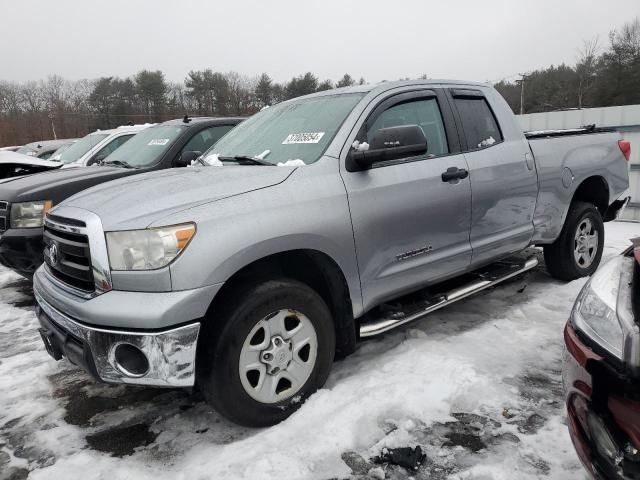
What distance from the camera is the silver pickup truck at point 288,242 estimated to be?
223cm

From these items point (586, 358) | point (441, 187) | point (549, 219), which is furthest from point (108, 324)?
point (549, 219)

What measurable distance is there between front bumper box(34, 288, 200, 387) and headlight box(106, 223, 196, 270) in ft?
1.02

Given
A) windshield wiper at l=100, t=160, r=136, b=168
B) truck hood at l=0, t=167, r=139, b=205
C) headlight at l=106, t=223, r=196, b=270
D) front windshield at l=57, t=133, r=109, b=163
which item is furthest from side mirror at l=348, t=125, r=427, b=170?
front windshield at l=57, t=133, r=109, b=163

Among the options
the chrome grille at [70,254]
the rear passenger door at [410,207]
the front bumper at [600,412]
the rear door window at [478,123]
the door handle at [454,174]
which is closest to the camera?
the front bumper at [600,412]

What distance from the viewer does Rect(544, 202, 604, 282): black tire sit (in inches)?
176

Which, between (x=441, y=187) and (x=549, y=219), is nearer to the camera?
(x=441, y=187)

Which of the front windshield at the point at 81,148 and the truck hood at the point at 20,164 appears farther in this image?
the front windshield at the point at 81,148

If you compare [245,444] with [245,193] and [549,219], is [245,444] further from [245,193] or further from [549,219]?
[549,219]

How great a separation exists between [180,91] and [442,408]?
67369 mm

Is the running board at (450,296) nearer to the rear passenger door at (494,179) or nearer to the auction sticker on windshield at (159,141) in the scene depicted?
the rear passenger door at (494,179)

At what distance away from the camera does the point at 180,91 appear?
209 ft

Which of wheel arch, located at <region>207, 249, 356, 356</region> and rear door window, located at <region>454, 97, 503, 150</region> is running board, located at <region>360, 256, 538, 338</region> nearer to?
wheel arch, located at <region>207, 249, 356, 356</region>

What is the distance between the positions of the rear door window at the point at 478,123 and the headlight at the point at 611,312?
1867 mm

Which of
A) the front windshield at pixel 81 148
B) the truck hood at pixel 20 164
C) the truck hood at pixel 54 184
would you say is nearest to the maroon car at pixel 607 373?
the truck hood at pixel 54 184
